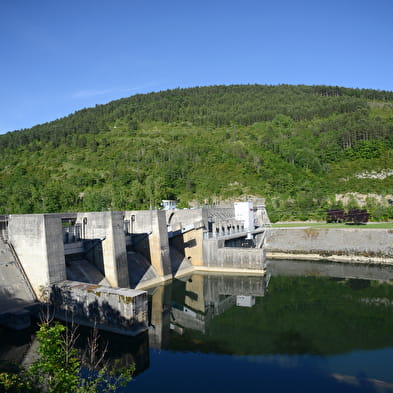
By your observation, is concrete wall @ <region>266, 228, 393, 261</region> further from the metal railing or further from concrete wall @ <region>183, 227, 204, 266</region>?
the metal railing

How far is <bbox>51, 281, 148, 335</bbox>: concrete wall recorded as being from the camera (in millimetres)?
14844

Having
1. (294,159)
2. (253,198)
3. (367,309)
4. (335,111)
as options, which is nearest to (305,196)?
(253,198)

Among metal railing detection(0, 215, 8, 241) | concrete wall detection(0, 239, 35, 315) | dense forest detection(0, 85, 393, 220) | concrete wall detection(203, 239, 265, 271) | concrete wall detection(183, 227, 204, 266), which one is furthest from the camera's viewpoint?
dense forest detection(0, 85, 393, 220)

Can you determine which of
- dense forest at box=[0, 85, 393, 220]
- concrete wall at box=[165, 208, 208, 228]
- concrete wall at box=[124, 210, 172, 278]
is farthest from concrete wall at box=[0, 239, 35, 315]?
dense forest at box=[0, 85, 393, 220]

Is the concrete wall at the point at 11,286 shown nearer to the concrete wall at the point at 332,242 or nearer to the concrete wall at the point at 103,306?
the concrete wall at the point at 103,306

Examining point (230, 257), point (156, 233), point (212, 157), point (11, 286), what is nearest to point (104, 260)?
point (156, 233)

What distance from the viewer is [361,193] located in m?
55.9

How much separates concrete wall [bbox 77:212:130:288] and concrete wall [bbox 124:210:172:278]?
13.2ft

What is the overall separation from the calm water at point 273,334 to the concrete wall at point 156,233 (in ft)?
5.53

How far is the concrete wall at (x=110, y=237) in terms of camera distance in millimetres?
21219

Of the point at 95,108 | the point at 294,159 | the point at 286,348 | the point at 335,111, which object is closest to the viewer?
the point at 286,348

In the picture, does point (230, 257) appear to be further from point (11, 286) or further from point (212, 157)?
point (212, 157)

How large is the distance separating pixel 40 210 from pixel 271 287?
136 ft

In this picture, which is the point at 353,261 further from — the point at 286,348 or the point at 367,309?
the point at 286,348
